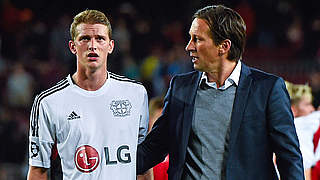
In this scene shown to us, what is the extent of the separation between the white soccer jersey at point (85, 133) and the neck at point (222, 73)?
1.98 ft

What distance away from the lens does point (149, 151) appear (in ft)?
13.6

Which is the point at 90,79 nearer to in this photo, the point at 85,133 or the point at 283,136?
the point at 85,133

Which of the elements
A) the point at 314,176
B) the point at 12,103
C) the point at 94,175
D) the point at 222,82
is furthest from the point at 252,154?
the point at 12,103

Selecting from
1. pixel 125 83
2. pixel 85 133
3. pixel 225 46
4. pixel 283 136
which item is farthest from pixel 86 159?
pixel 283 136

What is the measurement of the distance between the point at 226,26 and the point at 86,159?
120 cm

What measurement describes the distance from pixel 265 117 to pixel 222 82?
362 millimetres

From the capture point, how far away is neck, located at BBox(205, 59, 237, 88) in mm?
3928

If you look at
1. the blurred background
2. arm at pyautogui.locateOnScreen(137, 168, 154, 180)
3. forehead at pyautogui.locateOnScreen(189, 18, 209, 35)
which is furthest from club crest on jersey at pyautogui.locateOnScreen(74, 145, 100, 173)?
the blurred background

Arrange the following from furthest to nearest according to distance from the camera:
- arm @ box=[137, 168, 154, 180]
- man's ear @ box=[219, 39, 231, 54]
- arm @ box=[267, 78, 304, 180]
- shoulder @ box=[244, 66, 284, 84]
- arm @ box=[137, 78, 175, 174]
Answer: arm @ box=[137, 168, 154, 180] < arm @ box=[137, 78, 175, 174] < man's ear @ box=[219, 39, 231, 54] < shoulder @ box=[244, 66, 284, 84] < arm @ box=[267, 78, 304, 180]

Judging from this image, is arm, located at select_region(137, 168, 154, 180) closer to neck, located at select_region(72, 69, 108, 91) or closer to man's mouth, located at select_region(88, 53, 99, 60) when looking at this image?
neck, located at select_region(72, 69, 108, 91)

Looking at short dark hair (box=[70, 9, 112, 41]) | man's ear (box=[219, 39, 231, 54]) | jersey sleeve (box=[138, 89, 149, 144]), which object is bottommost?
jersey sleeve (box=[138, 89, 149, 144])

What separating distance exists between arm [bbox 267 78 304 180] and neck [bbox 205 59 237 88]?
32 cm

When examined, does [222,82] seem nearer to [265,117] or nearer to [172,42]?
[265,117]

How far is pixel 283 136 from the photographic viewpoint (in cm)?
369
